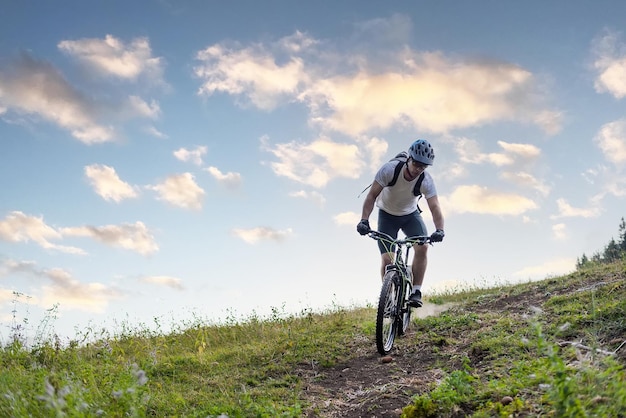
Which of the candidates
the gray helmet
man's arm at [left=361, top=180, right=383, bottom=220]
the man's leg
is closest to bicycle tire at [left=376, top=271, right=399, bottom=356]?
the man's leg

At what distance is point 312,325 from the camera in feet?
35.9

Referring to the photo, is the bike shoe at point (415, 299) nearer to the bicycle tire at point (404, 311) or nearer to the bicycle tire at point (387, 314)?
the bicycle tire at point (404, 311)

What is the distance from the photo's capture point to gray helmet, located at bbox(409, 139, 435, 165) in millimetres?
8312

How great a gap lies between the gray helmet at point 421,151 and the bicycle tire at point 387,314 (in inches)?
67.9

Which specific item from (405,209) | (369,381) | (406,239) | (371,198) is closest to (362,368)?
(369,381)

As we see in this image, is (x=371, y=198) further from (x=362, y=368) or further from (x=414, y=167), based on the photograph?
(x=362, y=368)

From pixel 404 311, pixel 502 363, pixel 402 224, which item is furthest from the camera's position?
pixel 402 224

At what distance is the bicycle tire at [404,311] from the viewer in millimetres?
8891

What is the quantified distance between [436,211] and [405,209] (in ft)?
1.89

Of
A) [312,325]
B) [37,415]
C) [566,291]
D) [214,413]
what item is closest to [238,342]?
[312,325]

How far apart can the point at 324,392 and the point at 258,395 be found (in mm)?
851

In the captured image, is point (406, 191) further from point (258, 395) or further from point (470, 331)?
point (258, 395)

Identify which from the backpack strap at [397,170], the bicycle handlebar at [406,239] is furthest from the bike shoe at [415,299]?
the backpack strap at [397,170]

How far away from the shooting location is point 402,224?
9.65 meters
